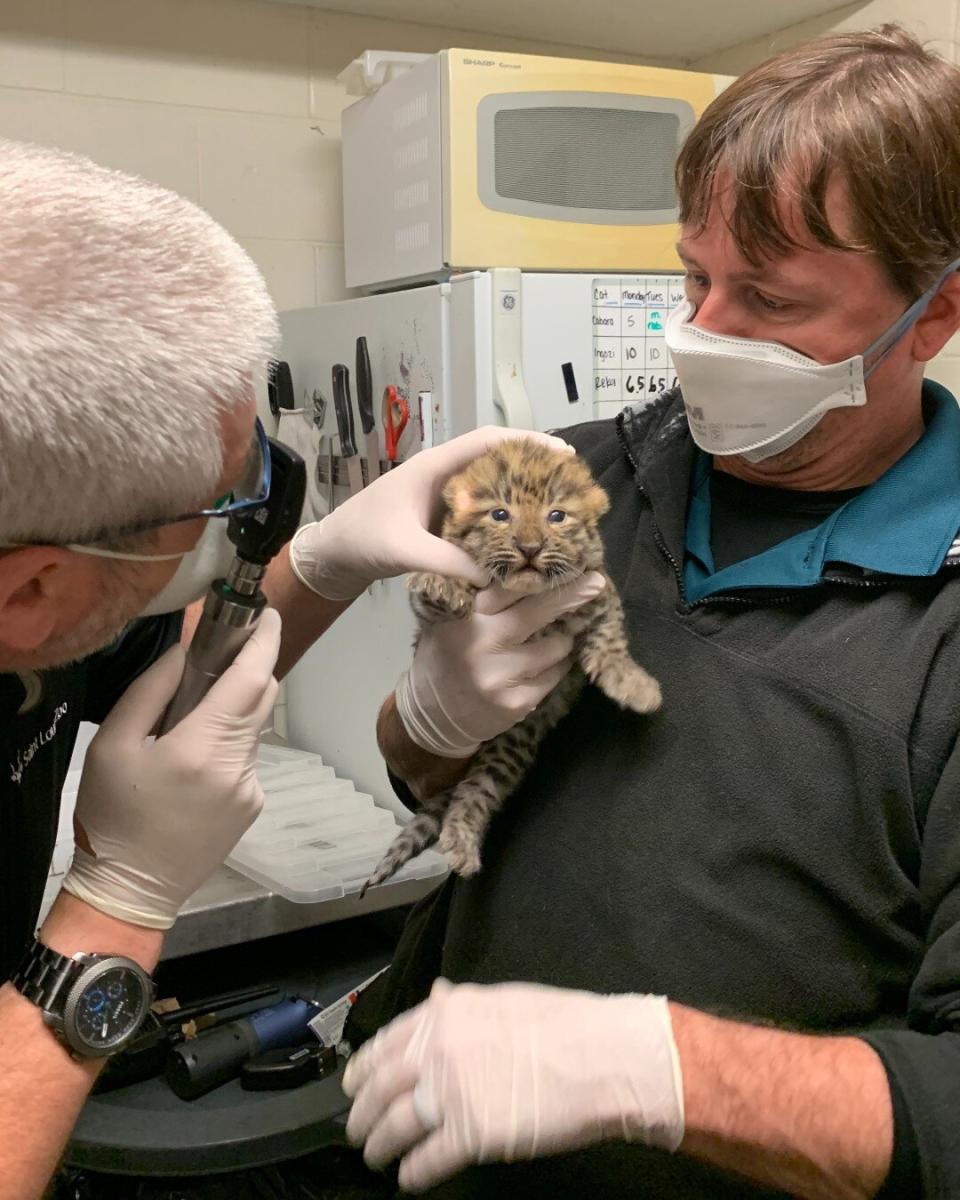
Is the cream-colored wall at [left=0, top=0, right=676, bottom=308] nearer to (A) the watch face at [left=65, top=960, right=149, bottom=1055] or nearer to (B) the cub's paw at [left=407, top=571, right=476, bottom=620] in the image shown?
(B) the cub's paw at [left=407, top=571, right=476, bottom=620]

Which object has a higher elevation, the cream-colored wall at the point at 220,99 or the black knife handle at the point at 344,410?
the cream-colored wall at the point at 220,99

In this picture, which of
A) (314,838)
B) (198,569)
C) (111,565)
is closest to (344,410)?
(314,838)

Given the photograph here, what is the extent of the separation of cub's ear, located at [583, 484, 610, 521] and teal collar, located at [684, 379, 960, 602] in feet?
0.53

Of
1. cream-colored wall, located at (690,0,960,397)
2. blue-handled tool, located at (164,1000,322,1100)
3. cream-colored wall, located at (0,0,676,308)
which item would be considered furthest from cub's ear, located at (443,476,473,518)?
cream-colored wall, located at (0,0,676,308)

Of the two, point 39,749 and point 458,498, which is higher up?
point 458,498

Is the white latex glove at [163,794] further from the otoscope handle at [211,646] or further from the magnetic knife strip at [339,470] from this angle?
the magnetic knife strip at [339,470]

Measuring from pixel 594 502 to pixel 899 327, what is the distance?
0.41m

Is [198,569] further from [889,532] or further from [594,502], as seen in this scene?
[889,532]

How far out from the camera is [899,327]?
1.21m

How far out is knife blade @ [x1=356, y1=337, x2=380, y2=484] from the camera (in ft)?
7.65

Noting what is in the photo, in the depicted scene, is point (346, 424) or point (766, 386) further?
point (346, 424)

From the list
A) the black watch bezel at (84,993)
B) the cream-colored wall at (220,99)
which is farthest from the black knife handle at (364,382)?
the black watch bezel at (84,993)

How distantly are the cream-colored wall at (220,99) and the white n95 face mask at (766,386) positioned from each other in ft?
6.31

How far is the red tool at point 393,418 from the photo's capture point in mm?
2234
